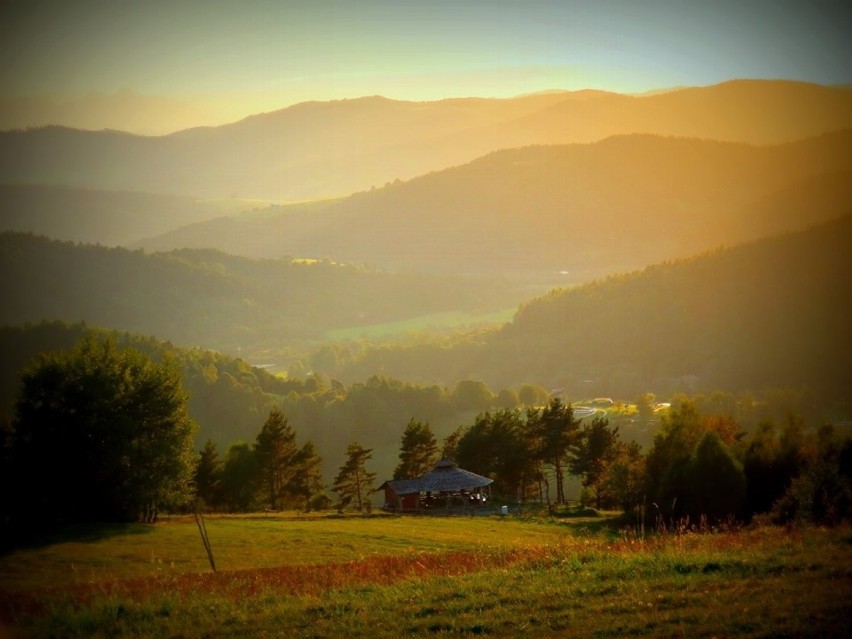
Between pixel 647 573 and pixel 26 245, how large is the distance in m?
199

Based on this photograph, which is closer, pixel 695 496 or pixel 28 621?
pixel 28 621

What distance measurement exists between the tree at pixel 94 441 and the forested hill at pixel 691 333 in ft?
253

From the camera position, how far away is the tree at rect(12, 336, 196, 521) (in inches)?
1417

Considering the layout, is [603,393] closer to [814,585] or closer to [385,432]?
[385,432]

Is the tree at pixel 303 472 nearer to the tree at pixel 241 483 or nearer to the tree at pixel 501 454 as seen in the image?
the tree at pixel 241 483

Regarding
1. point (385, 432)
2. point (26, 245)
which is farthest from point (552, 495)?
point (26, 245)

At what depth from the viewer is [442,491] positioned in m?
51.7

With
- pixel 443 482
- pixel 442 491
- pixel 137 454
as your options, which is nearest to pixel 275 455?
pixel 442 491

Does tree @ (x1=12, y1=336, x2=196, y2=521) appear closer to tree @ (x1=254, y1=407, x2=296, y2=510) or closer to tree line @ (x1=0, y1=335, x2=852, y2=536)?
tree line @ (x1=0, y1=335, x2=852, y2=536)

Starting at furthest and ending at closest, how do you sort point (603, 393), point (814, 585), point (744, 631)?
point (603, 393), point (814, 585), point (744, 631)

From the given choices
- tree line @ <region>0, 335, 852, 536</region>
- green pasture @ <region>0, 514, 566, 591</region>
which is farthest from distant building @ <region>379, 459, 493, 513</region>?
green pasture @ <region>0, 514, 566, 591</region>

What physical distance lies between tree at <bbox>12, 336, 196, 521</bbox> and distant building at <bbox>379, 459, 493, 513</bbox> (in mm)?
18063

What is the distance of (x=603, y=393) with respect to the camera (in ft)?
432

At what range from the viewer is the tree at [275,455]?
5591cm
